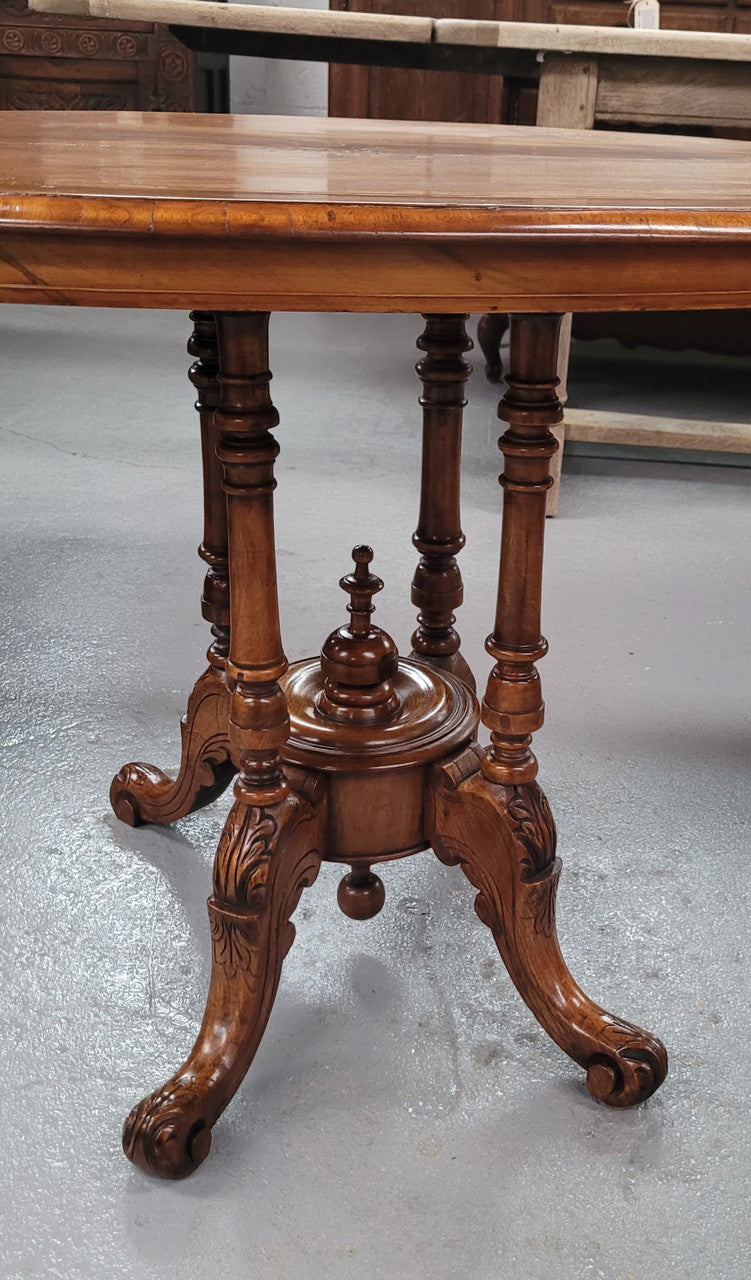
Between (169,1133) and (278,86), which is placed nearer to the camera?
(169,1133)

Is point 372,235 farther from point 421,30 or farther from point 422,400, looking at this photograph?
point 421,30

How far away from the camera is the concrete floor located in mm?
1045

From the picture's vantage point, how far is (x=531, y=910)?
1.17 metres

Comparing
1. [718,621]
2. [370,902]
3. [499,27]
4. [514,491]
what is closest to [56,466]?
[499,27]

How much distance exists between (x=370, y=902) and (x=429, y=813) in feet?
0.65

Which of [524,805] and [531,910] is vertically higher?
[524,805]

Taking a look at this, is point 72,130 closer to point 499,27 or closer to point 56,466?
point 499,27

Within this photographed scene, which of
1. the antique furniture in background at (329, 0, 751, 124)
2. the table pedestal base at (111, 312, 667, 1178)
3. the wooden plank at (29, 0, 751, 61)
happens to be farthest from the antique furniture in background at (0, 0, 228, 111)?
the table pedestal base at (111, 312, 667, 1178)

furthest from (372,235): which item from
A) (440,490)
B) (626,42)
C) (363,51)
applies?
(363,51)

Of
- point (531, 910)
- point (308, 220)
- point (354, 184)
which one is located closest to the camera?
point (308, 220)

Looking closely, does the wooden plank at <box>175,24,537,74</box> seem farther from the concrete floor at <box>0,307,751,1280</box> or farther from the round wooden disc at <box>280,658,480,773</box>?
the round wooden disc at <box>280,658,480,773</box>

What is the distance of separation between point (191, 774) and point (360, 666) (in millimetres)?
381

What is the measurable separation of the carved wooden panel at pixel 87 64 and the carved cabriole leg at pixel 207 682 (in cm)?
501

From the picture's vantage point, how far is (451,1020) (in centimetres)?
129
